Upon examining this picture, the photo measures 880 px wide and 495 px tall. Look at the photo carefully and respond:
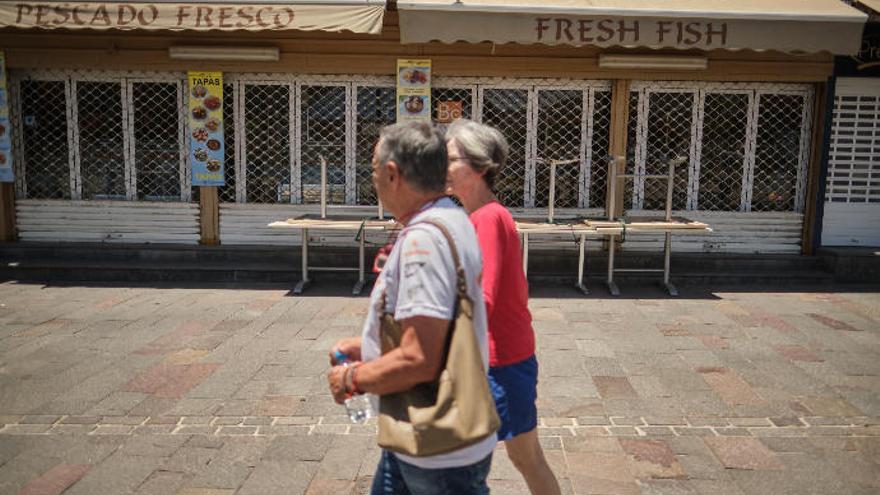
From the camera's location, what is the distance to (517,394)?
2.35 m

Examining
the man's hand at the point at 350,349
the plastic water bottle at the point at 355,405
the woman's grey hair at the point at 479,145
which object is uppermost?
the woman's grey hair at the point at 479,145

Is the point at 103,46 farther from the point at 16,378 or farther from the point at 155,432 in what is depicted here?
the point at 155,432

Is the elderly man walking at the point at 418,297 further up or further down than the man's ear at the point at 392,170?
further down

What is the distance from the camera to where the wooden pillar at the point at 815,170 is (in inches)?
325

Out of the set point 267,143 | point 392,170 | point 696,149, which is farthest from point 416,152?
point 696,149

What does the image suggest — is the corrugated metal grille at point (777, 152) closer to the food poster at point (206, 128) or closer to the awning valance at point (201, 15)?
the awning valance at point (201, 15)

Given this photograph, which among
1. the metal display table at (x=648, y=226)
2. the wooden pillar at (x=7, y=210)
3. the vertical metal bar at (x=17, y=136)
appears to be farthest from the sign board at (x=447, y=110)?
the wooden pillar at (x=7, y=210)

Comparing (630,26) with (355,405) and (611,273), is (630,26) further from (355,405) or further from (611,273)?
(355,405)

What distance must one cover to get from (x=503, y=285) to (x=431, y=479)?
2.64 feet

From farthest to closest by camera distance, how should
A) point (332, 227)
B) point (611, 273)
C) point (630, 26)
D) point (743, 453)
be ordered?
point (611, 273), point (332, 227), point (630, 26), point (743, 453)

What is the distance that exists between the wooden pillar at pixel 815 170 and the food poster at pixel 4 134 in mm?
10362

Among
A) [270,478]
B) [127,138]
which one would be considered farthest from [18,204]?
[270,478]

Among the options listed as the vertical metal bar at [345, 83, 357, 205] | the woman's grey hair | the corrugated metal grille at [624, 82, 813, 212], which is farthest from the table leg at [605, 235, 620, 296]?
the woman's grey hair

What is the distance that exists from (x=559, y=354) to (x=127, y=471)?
3.27 m
